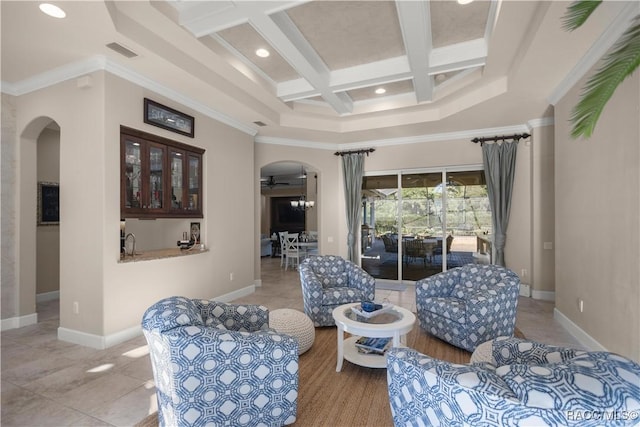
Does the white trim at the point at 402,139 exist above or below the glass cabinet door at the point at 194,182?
above

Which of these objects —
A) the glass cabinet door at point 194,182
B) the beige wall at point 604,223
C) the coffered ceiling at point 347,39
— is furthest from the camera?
the glass cabinet door at point 194,182

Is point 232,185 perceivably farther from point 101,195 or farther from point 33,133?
point 33,133

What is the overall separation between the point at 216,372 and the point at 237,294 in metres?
3.80

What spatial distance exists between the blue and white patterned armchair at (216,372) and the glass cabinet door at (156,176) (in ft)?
7.83

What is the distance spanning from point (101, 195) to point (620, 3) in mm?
5237

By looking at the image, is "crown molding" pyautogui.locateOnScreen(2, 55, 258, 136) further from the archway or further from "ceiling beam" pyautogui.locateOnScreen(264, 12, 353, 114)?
the archway

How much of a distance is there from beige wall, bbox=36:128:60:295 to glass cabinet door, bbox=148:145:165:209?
105 inches

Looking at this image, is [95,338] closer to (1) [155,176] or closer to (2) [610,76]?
(1) [155,176]

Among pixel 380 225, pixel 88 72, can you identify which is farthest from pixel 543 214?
pixel 88 72

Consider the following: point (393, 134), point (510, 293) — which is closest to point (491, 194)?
point (393, 134)

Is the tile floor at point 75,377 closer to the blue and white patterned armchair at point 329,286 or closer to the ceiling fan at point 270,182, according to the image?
the blue and white patterned armchair at point 329,286

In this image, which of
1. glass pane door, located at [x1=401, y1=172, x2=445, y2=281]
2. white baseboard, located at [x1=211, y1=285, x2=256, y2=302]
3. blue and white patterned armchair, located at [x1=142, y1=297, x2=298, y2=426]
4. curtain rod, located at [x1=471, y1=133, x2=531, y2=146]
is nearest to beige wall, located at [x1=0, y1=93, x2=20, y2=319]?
white baseboard, located at [x1=211, y1=285, x2=256, y2=302]
